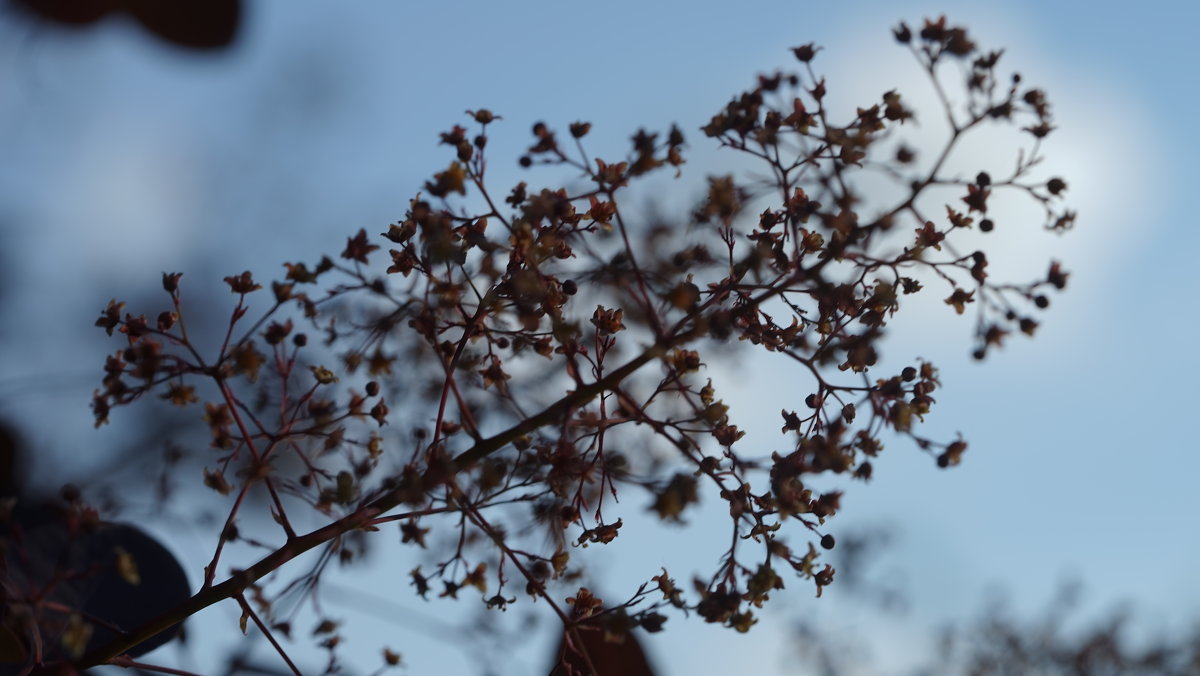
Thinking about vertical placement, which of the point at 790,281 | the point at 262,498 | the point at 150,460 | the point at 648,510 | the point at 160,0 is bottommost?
the point at 648,510

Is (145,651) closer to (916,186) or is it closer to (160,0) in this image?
(916,186)

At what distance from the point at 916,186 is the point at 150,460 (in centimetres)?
300

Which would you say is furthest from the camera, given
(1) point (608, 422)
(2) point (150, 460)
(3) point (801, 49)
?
(2) point (150, 460)

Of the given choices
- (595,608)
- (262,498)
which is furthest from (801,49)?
(262,498)

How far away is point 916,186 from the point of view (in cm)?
153

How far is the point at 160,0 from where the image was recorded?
5012 millimetres

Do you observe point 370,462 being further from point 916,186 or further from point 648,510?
point 916,186

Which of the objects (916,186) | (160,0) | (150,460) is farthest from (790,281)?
(160,0)

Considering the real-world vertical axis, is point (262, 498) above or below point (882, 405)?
above

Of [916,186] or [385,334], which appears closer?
[916,186]

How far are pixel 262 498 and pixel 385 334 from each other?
1655 mm

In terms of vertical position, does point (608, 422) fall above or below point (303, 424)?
below

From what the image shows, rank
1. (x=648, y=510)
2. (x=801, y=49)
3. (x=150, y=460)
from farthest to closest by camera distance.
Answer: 1. (x=150, y=460)
2. (x=801, y=49)
3. (x=648, y=510)

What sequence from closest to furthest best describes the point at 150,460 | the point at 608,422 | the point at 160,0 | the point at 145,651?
the point at 608,422, the point at 145,651, the point at 150,460, the point at 160,0
